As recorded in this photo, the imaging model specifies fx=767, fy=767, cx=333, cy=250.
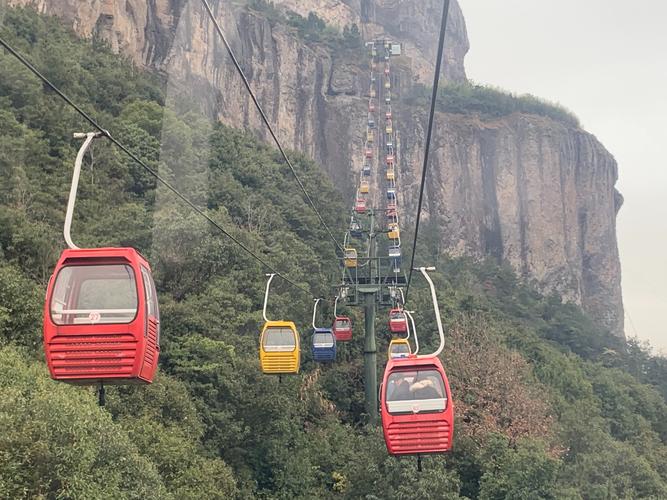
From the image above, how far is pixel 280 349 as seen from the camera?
16422 mm

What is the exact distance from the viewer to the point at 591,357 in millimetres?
55750

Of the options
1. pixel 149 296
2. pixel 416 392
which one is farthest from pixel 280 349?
pixel 149 296

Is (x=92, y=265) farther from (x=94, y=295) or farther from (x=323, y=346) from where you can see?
(x=323, y=346)

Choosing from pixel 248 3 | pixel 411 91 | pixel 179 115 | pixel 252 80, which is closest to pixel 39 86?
pixel 179 115

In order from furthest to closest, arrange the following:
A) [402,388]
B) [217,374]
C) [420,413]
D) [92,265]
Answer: [217,374], [402,388], [420,413], [92,265]

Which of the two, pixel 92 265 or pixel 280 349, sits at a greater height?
A: pixel 92 265

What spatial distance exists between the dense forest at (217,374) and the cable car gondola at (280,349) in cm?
318

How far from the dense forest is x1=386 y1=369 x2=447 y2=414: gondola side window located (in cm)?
586

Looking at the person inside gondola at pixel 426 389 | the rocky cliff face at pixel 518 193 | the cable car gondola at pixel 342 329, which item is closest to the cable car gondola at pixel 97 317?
the person inside gondola at pixel 426 389

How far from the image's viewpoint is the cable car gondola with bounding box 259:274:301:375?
53.7 ft

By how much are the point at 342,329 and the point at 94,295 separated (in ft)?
57.6

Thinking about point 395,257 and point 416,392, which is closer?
point 416,392

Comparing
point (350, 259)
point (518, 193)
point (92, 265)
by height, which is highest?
point (518, 193)

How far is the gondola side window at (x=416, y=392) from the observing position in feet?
30.3
